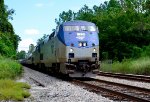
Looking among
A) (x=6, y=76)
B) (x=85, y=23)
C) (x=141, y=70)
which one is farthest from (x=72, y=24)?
(x=141, y=70)

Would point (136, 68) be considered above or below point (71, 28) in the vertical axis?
below

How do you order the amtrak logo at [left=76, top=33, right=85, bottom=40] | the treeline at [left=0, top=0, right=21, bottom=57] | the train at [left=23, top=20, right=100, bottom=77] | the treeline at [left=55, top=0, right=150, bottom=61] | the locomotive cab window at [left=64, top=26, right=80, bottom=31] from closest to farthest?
the train at [left=23, top=20, right=100, bottom=77] → the amtrak logo at [left=76, top=33, right=85, bottom=40] → the locomotive cab window at [left=64, top=26, right=80, bottom=31] → the treeline at [left=55, top=0, right=150, bottom=61] → the treeline at [left=0, top=0, right=21, bottom=57]

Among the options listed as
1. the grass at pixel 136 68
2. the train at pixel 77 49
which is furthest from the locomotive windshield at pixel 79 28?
the grass at pixel 136 68

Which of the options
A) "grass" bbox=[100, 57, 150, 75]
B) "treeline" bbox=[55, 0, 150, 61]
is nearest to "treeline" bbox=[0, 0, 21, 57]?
"treeline" bbox=[55, 0, 150, 61]

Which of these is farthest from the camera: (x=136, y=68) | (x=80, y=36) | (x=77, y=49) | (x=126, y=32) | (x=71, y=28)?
(x=126, y=32)

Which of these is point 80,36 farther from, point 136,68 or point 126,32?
point 126,32

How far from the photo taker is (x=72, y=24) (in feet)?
77.3

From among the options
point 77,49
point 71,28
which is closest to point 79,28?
point 71,28

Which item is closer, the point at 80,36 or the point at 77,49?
the point at 77,49

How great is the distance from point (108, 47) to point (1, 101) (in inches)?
1801

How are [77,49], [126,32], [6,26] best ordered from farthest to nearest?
[6,26], [126,32], [77,49]

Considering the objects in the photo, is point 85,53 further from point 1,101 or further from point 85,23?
point 1,101

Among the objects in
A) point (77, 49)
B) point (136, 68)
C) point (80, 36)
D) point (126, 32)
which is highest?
point (126, 32)

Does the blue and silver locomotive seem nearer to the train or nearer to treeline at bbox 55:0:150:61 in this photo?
the train
